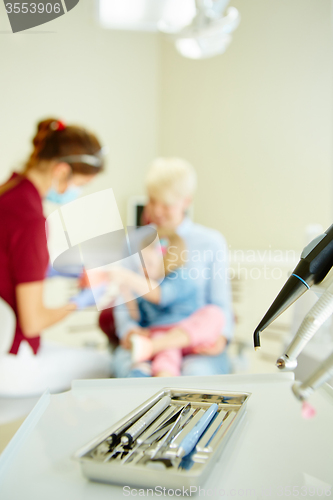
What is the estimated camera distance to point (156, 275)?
1.08m

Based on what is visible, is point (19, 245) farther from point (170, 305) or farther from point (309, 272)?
point (309, 272)

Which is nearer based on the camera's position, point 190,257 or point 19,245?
point 19,245

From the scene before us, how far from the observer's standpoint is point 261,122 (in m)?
1.88

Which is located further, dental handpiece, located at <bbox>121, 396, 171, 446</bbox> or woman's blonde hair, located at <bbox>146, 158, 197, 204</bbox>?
woman's blonde hair, located at <bbox>146, 158, 197, 204</bbox>

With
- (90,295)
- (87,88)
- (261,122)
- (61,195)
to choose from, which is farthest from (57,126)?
(261,122)

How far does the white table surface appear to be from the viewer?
0.91 ft

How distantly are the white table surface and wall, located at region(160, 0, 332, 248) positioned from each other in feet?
4.43

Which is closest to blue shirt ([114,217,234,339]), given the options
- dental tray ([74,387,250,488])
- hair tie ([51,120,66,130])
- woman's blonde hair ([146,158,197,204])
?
woman's blonde hair ([146,158,197,204])

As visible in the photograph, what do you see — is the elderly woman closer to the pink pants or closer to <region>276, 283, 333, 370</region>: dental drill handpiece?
the pink pants

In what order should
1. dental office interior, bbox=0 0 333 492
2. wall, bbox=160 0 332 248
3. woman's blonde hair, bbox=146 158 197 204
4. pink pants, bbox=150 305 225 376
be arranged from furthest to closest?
wall, bbox=160 0 332 248, dental office interior, bbox=0 0 333 492, woman's blonde hair, bbox=146 158 197 204, pink pants, bbox=150 305 225 376

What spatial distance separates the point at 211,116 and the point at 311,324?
190cm

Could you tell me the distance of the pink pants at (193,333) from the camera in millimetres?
952

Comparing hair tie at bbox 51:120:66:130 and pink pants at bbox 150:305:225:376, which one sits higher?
hair tie at bbox 51:120:66:130

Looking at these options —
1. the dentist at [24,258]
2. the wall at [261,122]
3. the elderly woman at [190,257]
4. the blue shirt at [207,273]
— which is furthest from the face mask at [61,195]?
the wall at [261,122]
